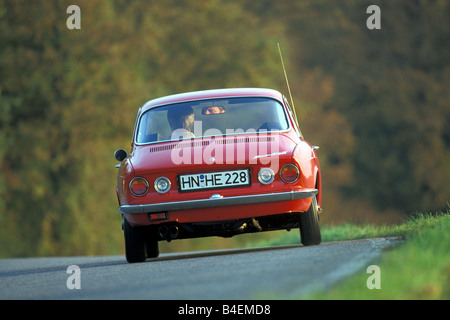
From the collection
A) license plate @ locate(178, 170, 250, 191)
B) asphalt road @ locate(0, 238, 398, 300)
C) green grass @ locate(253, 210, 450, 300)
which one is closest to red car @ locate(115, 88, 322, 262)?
license plate @ locate(178, 170, 250, 191)

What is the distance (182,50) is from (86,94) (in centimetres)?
1207

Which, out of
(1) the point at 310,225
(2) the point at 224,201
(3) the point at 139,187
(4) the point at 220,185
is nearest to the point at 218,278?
(2) the point at 224,201

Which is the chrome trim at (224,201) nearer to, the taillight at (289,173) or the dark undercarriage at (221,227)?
the taillight at (289,173)

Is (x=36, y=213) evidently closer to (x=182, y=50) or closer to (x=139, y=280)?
(x=182, y=50)

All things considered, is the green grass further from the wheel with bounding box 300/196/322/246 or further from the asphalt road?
the wheel with bounding box 300/196/322/246

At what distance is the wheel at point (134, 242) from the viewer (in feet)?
32.7

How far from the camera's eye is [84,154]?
108ft

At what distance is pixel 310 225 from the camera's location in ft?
32.9

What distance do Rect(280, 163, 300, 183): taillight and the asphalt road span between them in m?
0.70

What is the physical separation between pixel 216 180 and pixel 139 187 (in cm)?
77

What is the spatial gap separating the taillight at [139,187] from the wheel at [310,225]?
161 cm

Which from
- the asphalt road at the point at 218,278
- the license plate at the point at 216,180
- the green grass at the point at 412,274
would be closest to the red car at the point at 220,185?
the license plate at the point at 216,180

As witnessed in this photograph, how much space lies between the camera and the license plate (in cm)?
944

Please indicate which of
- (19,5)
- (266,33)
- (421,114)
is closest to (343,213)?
(421,114)
